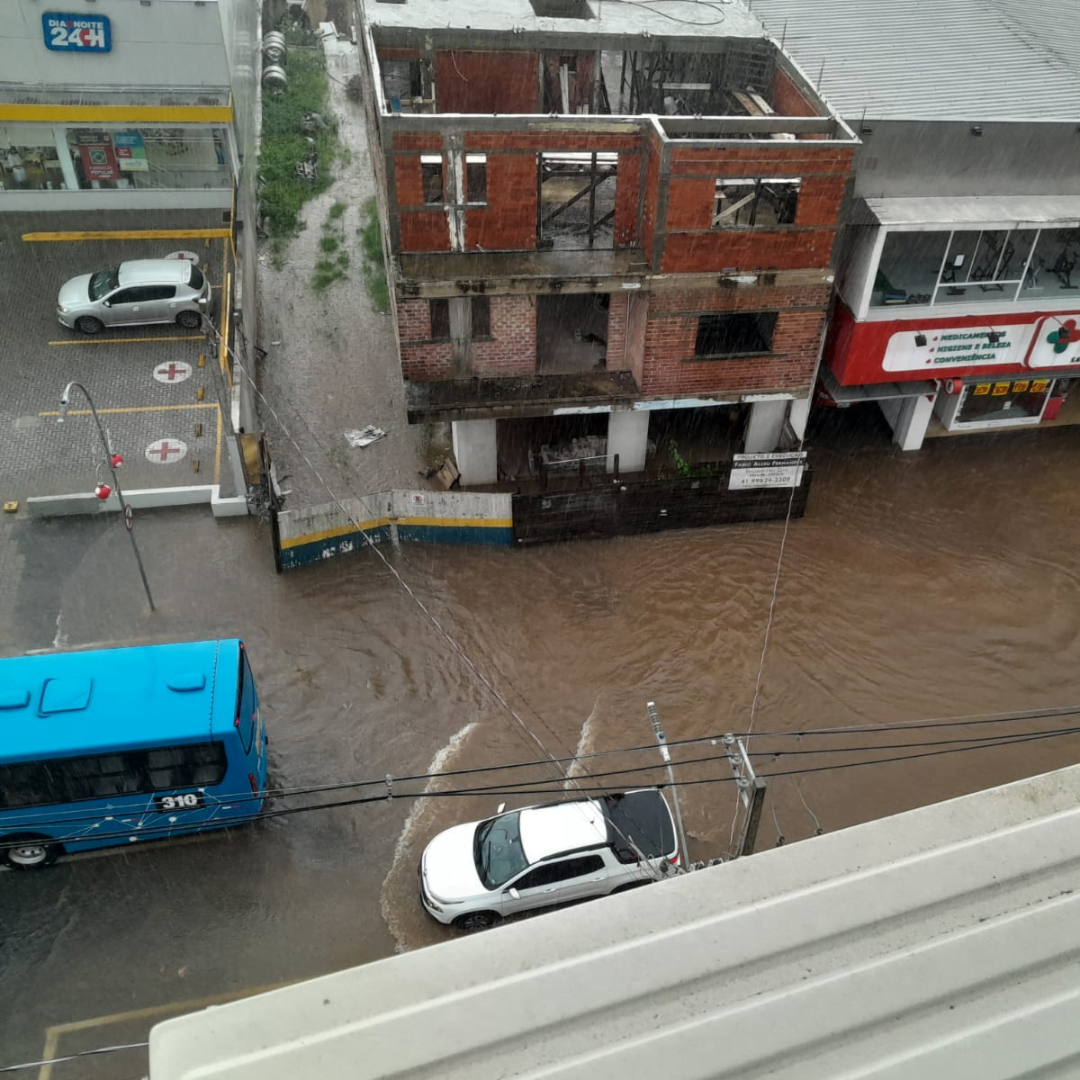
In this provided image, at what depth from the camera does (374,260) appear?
29812mm

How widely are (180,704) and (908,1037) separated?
1157 cm

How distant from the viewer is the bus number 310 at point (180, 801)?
45.1ft

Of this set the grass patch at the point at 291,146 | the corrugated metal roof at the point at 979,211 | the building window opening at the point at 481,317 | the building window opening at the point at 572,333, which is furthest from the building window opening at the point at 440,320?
the grass patch at the point at 291,146

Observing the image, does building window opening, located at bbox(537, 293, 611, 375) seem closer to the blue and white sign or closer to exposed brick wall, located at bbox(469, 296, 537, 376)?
exposed brick wall, located at bbox(469, 296, 537, 376)

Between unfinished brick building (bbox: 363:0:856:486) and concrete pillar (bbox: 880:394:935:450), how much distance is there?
3096 mm

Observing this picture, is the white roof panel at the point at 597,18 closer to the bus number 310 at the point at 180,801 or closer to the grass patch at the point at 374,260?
the grass patch at the point at 374,260

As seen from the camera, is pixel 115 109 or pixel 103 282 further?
pixel 115 109

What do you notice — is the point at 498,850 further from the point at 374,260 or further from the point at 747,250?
the point at 374,260

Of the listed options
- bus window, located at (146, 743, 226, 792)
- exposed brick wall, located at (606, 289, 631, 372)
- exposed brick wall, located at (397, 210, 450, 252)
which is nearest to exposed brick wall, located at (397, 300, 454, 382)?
exposed brick wall, located at (397, 210, 450, 252)

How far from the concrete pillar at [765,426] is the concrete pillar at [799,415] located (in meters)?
0.27

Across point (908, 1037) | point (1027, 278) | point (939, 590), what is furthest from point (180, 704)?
→ point (1027, 278)

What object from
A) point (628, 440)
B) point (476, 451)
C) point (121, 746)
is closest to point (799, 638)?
point (628, 440)

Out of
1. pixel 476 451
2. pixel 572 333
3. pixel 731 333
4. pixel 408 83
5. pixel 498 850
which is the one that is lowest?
pixel 498 850

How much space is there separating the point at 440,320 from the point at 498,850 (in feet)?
35.1
